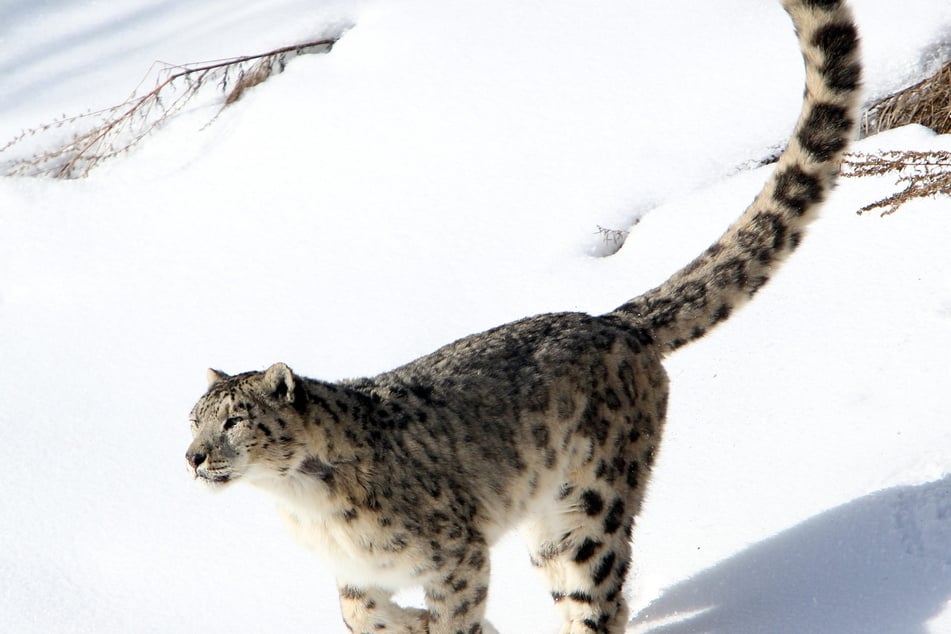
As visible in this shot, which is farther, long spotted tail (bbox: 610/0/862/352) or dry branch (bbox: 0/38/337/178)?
dry branch (bbox: 0/38/337/178)

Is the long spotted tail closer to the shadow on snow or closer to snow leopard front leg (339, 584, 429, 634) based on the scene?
the shadow on snow

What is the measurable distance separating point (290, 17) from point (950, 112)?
16.6ft

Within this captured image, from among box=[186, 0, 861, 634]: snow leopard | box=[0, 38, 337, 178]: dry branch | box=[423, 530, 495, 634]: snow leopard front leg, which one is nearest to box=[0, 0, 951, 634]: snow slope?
box=[0, 38, 337, 178]: dry branch

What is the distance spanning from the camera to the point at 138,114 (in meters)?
8.96

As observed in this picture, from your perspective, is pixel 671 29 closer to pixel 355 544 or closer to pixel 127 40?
pixel 127 40

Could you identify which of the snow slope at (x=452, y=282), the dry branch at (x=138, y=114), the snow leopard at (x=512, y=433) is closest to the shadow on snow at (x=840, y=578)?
the snow slope at (x=452, y=282)

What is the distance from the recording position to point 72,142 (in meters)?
8.84

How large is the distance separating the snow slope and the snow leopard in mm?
629

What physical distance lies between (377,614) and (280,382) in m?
1.13

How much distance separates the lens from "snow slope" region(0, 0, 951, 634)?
198 inches

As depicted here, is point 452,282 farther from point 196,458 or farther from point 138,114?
point 196,458

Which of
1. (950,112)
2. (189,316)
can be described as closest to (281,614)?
(189,316)

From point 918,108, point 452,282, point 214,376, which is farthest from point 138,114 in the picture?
point 918,108

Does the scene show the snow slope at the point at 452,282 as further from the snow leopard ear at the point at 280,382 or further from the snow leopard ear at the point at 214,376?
the snow leopard ear at the point at 280,382
